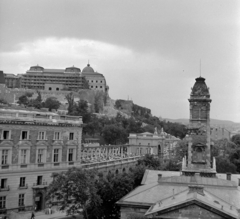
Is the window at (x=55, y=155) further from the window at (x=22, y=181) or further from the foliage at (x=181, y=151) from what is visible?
the foliage at (x=181, y=151)

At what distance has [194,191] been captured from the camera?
22578 mm

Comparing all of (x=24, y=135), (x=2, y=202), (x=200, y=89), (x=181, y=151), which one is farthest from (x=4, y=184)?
(x=181, y=151)

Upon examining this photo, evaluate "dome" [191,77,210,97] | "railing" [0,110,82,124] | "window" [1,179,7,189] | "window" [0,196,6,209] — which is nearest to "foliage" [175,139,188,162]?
"dome" [191,77,210,97]

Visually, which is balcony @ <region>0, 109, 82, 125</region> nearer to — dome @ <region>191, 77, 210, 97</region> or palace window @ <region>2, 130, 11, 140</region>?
palace window @ <region>2, 130, 11, 140</region>

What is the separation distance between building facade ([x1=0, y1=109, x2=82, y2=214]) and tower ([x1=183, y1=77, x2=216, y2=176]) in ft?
46.2

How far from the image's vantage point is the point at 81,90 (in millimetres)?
142375

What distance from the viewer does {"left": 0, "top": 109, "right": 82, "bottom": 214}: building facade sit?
3553cm

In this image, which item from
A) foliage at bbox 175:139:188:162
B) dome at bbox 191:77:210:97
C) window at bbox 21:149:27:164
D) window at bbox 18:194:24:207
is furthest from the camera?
foliage at bbox 175:139:188:162

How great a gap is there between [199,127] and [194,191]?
73.8 ft

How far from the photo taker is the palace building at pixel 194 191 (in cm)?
2072

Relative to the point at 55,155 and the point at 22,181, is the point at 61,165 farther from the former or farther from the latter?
the point at 22,181

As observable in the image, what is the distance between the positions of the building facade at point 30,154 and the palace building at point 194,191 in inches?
427

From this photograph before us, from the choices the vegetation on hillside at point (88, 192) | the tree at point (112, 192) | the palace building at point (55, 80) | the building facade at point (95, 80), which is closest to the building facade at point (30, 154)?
the vegetation on hillside at point (88, 192)

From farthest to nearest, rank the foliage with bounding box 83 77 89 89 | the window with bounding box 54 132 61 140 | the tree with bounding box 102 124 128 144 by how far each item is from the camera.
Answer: the foliage with bounding box 83 77 89 89
the tree with bounding box 102 124 128 144
the window with bounding box 54 132 61 140
